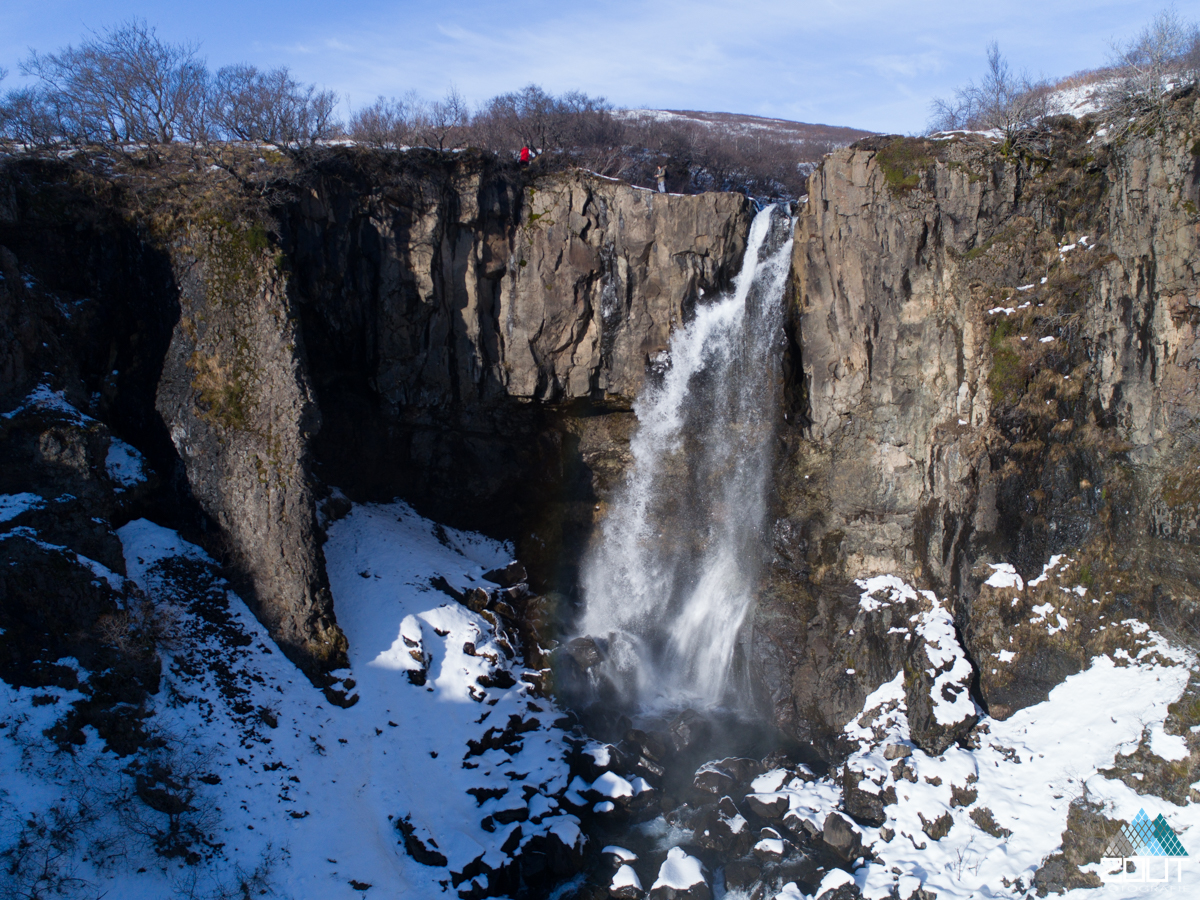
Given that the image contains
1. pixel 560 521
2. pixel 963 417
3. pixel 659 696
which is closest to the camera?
pixel 963 417

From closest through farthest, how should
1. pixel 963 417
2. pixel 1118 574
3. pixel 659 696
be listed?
1. pixel 1118 574
2. pixel 963 417
3. pixel 659 696

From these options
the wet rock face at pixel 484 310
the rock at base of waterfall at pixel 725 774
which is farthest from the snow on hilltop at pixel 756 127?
the rock at base of waterfall at pixel 725 774

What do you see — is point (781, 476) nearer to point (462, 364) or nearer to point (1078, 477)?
point (1078, 477)

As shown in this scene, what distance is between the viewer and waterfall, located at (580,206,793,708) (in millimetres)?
19031

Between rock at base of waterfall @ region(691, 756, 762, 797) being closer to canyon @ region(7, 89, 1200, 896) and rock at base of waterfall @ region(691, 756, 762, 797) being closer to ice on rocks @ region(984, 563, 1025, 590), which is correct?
canyon @ region(7, 89, 1200, 896)

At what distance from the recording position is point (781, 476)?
1936cm

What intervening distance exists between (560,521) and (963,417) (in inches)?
466

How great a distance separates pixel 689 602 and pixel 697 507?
2.79m

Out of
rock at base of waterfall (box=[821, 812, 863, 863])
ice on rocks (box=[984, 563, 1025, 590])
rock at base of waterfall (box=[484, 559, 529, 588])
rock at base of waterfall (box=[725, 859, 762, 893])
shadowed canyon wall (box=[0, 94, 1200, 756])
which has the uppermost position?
shadowed canyon wall (box=[0, 94, 1200, 756])

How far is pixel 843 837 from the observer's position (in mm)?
13086

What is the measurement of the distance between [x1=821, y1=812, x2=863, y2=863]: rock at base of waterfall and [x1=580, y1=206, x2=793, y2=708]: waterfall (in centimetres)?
506

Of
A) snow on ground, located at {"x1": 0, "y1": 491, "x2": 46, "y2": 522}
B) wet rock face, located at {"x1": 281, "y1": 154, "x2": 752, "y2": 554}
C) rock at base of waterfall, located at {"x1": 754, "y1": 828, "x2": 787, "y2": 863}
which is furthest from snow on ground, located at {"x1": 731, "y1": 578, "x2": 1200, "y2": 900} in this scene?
snow on ground, located at {"x1": 0, "y1": 491, "x2": 46, "y2": 522}

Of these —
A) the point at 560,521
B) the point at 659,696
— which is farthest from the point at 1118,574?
the point at 560,521

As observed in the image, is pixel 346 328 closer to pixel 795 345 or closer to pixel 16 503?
pixel 16 503
